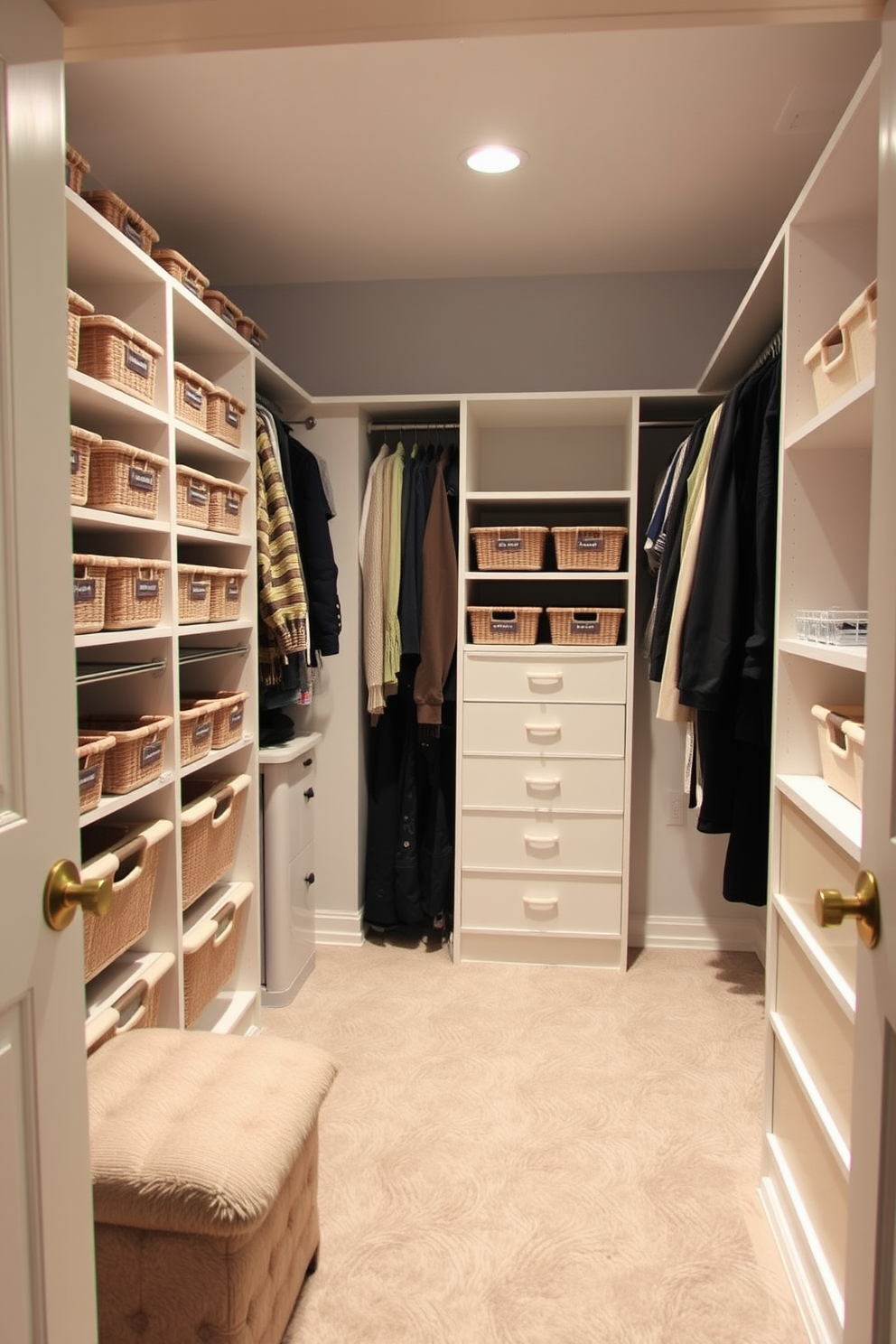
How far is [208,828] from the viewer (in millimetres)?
2250

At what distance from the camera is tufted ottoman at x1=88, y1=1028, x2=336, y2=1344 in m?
1.27

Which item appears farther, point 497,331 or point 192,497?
point 497,331

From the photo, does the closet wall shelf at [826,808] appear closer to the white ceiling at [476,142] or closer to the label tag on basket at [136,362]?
the white ceiling at [476,142]

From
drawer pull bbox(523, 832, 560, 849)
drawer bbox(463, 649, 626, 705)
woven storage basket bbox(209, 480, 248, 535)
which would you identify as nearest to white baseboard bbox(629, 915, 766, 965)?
drawer pull bbox(523, 832, 560, 849)

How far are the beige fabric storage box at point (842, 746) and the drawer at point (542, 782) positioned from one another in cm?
131

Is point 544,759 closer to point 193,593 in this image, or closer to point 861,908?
point 193,593

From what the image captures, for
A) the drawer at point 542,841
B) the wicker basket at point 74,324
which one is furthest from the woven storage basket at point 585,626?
the wicker basket at point 74,324

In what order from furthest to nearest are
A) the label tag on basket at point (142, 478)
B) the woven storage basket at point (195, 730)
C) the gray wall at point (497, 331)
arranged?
1. the gray wall at point (497, 331)
2. the woven storage basket at point (195, 730)
3. the label tag on basket at point (142, 478)

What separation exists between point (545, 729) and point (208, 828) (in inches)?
49.8

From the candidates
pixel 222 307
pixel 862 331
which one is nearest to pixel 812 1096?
pixel 862 331

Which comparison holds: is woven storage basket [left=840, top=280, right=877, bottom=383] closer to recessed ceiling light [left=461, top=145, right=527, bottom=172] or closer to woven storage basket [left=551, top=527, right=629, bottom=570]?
recessed ceiling light [left=461, top=145, right=527, bottom=172]

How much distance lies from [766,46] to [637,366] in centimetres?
140

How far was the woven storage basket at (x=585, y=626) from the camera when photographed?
3.01 metres

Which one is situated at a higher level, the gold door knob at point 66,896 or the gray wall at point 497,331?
the gray wall at point 497,331
